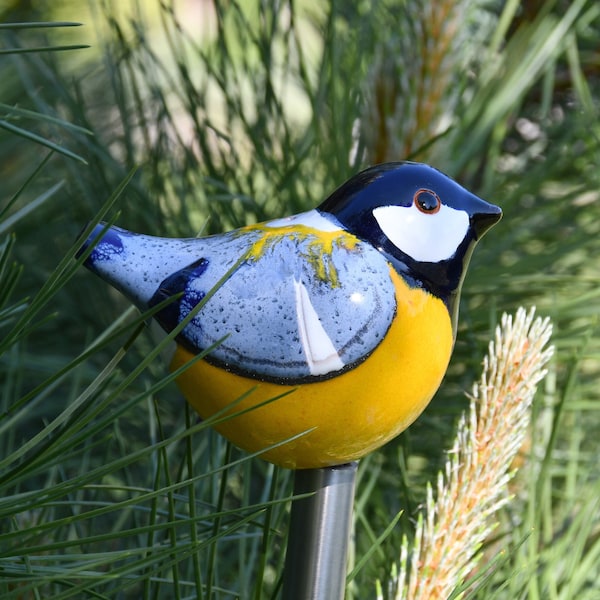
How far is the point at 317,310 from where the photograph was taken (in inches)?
10.6

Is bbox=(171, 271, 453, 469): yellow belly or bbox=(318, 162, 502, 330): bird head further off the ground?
bbox=(318, 162, 502, 330): bird head

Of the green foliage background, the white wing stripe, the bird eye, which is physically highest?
the bird eye

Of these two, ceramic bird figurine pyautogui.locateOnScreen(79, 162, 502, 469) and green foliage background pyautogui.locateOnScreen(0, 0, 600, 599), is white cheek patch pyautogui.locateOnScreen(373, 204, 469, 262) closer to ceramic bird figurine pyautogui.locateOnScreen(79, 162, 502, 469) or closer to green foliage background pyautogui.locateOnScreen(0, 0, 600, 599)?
ceramic bird figurine pyautogui.locateOnScreen(79, 162, 502, 469)

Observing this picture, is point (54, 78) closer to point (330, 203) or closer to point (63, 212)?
point (63, 212)

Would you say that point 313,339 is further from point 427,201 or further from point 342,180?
point 342,180

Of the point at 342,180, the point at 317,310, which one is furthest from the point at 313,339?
the point at 342,180

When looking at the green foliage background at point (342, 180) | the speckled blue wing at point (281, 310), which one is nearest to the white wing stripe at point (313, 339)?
the speckled blue wing at point (281, 310)

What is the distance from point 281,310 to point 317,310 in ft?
0.04

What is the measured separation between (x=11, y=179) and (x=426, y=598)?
47 centimetres

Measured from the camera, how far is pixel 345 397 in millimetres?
274

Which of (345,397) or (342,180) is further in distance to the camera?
(342,180)

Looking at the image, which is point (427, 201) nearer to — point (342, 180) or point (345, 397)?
point (345, 397)

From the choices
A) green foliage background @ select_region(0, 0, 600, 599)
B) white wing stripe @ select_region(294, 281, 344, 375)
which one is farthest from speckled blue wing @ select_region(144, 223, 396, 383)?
green foliage background @ select_region(0, 0, 600, 599)

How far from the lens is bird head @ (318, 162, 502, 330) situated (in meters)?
0.29
